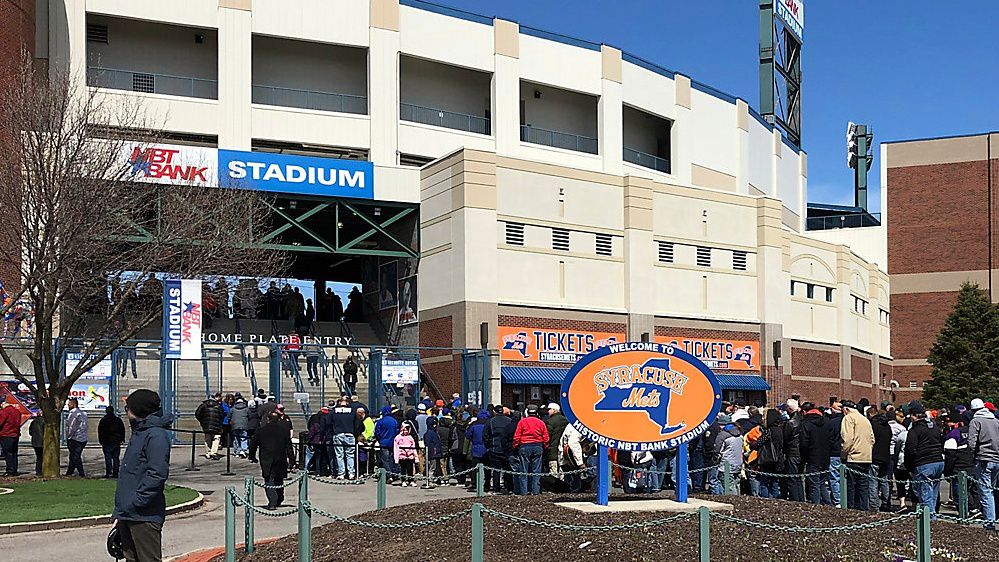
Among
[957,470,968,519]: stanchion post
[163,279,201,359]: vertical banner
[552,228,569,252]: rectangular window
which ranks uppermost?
[552,228,569,252]: rectangular window

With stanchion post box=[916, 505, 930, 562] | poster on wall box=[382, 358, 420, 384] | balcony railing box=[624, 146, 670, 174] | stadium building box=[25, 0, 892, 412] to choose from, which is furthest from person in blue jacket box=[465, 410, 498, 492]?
balcony railing box=[624, 146, 670, 174]

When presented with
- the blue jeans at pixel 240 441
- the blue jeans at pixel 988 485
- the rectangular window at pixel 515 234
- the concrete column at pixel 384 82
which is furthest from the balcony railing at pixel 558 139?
the blue jeans at pixel 988 485

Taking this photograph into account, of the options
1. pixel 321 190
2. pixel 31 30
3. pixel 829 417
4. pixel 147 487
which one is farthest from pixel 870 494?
pixel 31 30

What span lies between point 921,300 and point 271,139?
149 ft

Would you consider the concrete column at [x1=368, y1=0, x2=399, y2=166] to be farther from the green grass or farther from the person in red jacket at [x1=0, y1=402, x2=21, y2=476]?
the green grass

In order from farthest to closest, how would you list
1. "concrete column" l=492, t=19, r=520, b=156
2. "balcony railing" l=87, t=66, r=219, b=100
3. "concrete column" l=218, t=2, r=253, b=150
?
"concrete column" l=492, t=19, r=520, b=156 → "balcony railing" l=87, t=66, r=219, b=100 → "concrete column" l=218, t=2, r=253, b=150

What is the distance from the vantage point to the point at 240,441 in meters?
29.8

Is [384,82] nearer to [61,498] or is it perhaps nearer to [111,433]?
[111,433]

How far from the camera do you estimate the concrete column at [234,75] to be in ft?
136

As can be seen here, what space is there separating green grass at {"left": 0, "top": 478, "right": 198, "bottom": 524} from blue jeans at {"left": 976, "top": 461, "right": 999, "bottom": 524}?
506 inches

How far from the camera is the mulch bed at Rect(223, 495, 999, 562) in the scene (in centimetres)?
1227

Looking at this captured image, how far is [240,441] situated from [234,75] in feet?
54.6

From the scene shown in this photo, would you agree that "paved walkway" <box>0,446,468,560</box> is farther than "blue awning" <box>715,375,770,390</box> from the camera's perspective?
No

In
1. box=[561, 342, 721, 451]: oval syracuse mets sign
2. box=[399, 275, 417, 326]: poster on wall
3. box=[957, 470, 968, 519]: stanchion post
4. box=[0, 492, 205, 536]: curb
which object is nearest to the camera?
box=[561, 342, 721, 451]: oval syracuse mets sign
